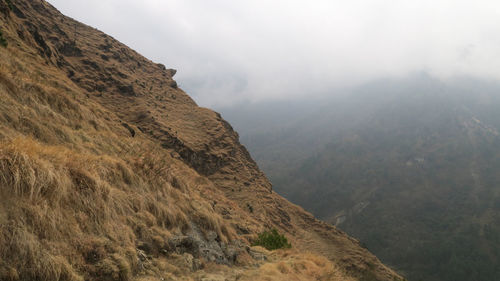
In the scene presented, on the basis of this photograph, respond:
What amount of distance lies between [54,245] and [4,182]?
1.54m

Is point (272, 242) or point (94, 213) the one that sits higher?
point (272, 242)

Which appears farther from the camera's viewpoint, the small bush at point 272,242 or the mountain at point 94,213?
the small bush at point 272,242

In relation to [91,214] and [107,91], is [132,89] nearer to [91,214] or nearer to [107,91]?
[107,91]

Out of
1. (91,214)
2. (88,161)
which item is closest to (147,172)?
(88,161)

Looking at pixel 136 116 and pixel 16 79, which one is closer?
pixel 16 79

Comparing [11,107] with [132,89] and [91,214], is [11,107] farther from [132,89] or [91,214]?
[132,89]

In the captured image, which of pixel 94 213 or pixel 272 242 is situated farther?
pixel 272 242

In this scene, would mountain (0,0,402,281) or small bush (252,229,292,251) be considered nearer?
mountain (0,0,402,281)

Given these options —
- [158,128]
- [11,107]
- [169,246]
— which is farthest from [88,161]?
[158,128]

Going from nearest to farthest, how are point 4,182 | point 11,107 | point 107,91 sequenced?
1. point 4,182
2. point 11,107
3. point 107,91

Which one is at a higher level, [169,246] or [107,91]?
[107,91]

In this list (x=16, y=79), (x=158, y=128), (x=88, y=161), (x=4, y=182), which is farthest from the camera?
(x=158, y=128)

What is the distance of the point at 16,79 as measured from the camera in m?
13.7

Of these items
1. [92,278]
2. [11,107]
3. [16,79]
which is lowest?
[92,278]
